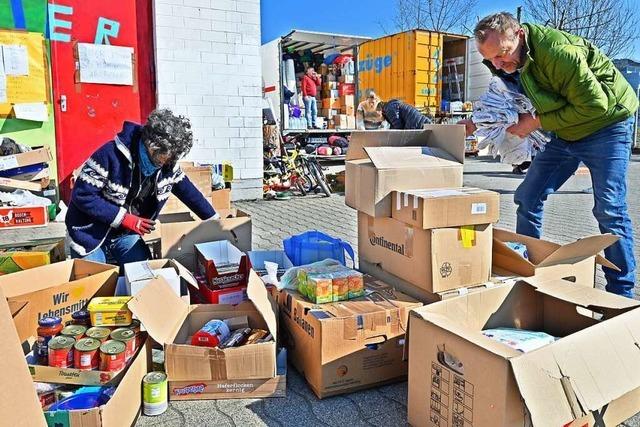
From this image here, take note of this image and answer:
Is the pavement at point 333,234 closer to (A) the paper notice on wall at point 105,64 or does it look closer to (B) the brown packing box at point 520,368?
(B) the brown packing box at point 520,368

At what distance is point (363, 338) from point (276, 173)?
6.38 m

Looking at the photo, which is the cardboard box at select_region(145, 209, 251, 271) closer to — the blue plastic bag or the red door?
the blue plastic bag

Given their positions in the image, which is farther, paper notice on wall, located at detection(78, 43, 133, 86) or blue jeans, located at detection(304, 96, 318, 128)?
blue jeans, located at detection(304, 96, 318, 128)

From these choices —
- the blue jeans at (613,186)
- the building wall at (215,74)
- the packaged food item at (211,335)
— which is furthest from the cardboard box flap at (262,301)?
the building wall at (215,74)

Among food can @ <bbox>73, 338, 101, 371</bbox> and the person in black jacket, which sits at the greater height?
the person in black jacket

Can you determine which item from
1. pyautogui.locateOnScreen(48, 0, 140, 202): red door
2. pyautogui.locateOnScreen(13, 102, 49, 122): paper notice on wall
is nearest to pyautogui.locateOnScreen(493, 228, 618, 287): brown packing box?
pyautogui.locateOnScreen(48, 0, 140, 202): red door

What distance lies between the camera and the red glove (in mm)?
3119

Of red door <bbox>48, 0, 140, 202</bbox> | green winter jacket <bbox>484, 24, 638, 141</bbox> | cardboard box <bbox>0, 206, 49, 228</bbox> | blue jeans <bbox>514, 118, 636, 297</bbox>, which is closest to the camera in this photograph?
green winter jacket <bbox>484, 24, 638, 141</bbox>

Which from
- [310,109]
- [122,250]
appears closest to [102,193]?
[122,250]

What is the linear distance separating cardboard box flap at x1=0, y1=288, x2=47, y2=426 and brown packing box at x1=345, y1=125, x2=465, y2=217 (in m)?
1.81

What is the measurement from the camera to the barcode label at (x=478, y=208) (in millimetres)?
2608

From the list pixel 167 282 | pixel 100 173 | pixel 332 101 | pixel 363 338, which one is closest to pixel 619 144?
pixel 363 338

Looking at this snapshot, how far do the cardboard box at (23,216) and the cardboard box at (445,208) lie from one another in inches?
177

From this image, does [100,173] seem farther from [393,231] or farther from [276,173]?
[276,173]
